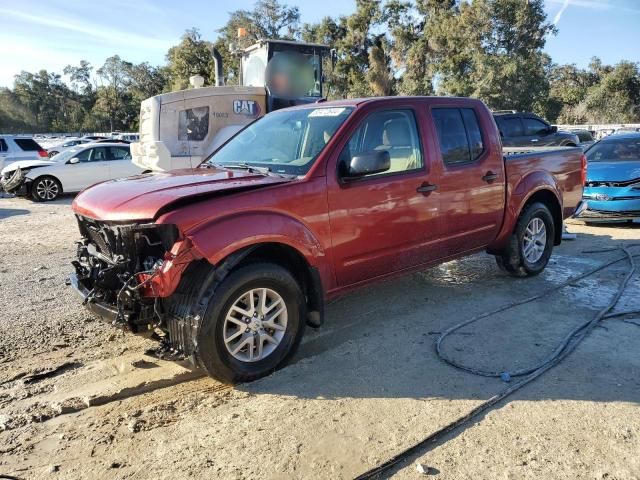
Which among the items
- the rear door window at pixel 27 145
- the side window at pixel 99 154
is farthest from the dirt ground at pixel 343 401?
the rear door window at pixel 27 145

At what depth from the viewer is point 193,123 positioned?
11.8 meters

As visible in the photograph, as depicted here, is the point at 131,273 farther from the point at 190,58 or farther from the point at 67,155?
the point at 190,58

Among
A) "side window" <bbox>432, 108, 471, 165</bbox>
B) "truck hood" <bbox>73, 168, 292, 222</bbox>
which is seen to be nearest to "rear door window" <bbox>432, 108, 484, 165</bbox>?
"side window" <bbox>432, 108, 471, 165</bbox>

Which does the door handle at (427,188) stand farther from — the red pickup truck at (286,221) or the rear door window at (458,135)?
the rear door window at (458,135)

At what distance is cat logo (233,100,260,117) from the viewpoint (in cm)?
1199

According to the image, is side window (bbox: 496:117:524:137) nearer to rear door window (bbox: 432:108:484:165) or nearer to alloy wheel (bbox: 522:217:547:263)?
alloy wheel (bbox: 522:217:547:263)

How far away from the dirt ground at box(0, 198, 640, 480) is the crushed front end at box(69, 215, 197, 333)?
0.57 metres

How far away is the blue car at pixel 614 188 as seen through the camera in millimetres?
8742

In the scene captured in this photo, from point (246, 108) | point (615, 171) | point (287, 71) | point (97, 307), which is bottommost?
point (97, 307)

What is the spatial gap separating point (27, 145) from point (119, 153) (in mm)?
3983

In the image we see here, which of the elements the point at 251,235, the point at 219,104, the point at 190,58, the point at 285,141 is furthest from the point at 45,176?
the point at 190,58

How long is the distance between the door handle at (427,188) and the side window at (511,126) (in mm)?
12646

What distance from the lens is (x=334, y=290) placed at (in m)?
4.12

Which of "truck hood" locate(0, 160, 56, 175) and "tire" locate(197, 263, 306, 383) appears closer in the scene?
"tire" locate(197, 263, 306, 383)
